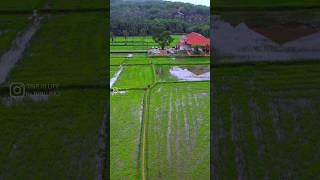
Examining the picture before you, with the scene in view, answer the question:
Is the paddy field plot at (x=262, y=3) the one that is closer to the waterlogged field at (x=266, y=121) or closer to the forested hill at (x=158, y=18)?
the waterlogged field at (x=266, y=121)

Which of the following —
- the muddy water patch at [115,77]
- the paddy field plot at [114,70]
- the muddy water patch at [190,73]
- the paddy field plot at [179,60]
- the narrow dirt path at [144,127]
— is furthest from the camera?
the paddy field plot at [179,60]

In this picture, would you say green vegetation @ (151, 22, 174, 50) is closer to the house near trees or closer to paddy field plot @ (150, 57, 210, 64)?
the house near trees

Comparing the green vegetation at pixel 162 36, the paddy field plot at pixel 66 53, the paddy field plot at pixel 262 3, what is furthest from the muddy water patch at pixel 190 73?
the paddy field plot at pixel 66 53

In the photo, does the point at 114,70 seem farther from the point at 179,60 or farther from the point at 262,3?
the point at 262,3

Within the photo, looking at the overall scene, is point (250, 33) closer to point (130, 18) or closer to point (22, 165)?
point (22, 165)

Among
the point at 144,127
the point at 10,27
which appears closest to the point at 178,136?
the point at 144,127

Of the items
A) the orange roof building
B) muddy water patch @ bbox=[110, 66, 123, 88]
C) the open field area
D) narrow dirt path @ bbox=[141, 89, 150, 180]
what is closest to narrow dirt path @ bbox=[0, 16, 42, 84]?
the open field area
